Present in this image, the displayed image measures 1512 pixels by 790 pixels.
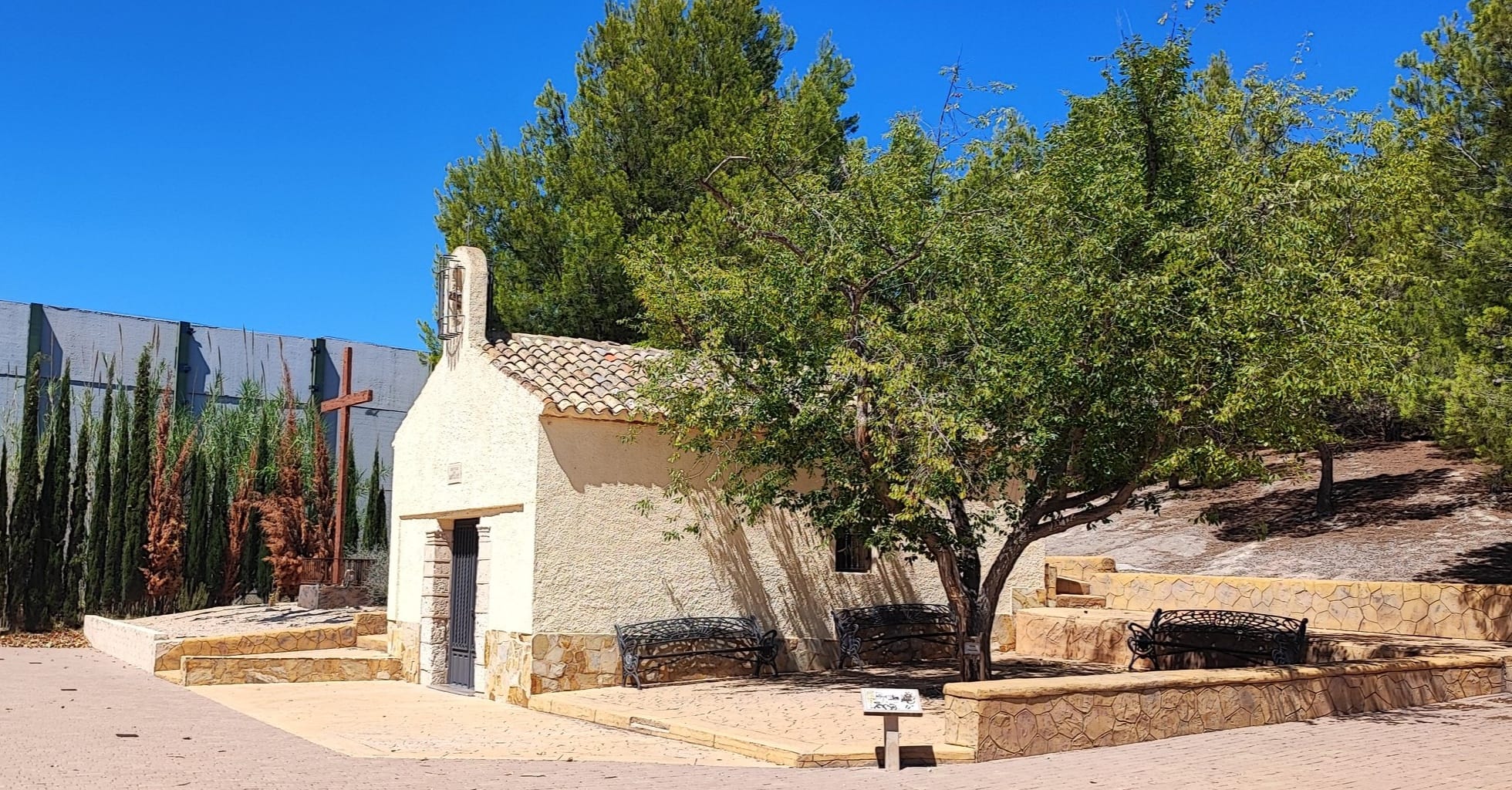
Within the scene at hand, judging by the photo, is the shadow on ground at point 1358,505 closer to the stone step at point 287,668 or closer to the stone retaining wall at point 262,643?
the stone step at point 287,668

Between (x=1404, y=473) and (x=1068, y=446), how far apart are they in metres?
17.8

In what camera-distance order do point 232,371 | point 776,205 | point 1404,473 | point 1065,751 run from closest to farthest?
point 1065,751, point 776,205, point 1404,473, point 232,371

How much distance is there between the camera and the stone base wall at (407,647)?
1612 cm

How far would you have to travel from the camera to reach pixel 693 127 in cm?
2247

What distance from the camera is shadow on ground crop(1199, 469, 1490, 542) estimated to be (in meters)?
23.1

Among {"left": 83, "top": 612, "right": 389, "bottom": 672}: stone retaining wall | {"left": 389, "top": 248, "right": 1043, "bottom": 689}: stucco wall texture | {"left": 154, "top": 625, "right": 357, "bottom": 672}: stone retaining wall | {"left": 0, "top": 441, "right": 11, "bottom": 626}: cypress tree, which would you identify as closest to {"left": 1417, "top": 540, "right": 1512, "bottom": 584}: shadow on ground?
{"left": 389, "top": 248, "right": 1043, "bottom": 689}: stucco wall texture

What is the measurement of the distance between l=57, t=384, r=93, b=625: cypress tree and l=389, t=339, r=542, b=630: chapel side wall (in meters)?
8.80

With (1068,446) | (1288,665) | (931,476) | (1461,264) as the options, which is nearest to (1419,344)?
(1461,264)

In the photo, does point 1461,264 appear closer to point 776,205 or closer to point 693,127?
point 776,205

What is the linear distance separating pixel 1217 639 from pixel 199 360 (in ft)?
90.3

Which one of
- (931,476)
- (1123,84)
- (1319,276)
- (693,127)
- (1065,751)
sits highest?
(693,127)

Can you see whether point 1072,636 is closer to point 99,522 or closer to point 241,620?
point 241,620

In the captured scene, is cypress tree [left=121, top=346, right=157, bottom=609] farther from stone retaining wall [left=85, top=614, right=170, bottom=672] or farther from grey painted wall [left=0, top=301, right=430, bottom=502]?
grey painted wall [left=0, top=301, right=430, bottom=502]

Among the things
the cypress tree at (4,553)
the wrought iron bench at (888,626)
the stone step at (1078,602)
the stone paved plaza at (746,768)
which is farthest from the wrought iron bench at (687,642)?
the cypress tree at (4,553)
